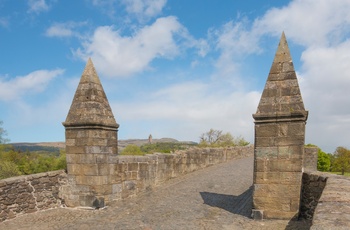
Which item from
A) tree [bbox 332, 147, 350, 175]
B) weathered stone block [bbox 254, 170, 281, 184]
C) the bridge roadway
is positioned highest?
weathered stone block [bbox 254, 170, 281, 184]

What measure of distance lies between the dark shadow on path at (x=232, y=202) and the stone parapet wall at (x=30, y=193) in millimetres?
4242

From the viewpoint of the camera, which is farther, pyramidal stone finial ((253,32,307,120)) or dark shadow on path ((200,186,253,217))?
dark shadow on path ((200,186,253,217))

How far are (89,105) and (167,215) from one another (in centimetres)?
367

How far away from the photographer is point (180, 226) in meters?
5.25

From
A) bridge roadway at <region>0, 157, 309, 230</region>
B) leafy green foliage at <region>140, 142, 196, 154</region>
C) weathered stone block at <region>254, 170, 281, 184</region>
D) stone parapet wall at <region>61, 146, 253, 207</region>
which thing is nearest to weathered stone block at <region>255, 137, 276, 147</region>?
weathered stone block at <region>254, 170, 281, 184</region>

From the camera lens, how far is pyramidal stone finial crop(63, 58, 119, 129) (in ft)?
23.3

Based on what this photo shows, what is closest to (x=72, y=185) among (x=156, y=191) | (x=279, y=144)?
(x=156, y=191)

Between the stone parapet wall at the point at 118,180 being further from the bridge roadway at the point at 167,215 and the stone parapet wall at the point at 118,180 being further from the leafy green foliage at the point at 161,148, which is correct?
the leafy green foliage at the point at 161,148

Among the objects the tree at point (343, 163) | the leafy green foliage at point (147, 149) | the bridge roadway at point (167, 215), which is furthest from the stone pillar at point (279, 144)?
the tree at point (343, 163)

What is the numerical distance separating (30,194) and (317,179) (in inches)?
267

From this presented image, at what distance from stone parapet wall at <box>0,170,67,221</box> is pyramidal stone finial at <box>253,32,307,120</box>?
18.7 feet

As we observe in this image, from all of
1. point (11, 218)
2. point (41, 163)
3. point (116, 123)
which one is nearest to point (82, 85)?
point (116, 123)

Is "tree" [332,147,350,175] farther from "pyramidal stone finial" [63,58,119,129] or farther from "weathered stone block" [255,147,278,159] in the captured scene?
"pyramidal stone finial" [63,58,119,129]

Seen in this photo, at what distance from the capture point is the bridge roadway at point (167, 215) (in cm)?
533
